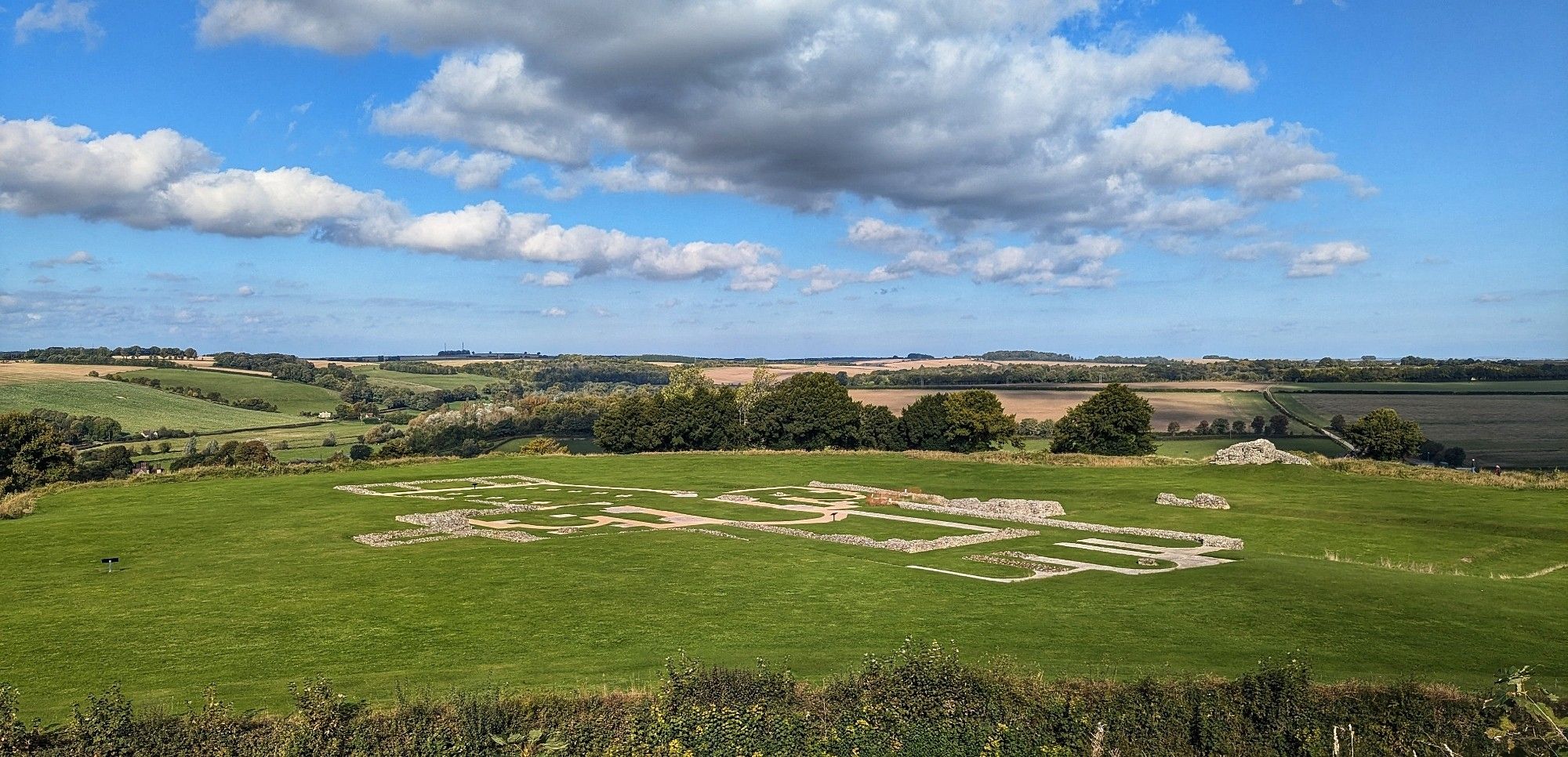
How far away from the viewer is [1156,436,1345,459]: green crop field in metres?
77.9

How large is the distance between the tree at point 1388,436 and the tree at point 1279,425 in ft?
51.7

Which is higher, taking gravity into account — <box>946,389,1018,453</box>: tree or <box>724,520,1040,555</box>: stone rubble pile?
<box>946,389,1018,453</box>: tree

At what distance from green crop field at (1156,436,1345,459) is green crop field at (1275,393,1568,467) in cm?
746

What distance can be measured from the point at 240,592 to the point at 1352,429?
81.8m

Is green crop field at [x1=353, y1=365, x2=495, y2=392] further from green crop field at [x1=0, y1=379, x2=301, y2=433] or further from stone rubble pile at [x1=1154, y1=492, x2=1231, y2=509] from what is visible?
stone rubble pile at [x1=1154, y1=492, x2=1231, y2=509]

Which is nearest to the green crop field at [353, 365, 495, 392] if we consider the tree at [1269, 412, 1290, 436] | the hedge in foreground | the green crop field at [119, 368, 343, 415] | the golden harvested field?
the green crop field at [119, 368, 343, 415]

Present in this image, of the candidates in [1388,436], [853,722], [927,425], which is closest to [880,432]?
[927,425]

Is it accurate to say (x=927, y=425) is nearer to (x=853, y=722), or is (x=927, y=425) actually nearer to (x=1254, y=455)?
(x=1254, y=455)

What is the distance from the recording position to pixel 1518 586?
22828 mm

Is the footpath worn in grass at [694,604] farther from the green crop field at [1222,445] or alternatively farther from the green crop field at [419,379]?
the green crop field at [419,379]

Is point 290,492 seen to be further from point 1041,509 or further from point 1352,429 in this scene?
point 1352,429

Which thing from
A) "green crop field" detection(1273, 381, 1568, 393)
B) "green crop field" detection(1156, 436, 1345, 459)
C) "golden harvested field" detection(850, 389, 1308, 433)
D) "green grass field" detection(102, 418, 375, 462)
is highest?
"green crop field" detection(1273, 381, 1568, 393)

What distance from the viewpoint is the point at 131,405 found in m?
100

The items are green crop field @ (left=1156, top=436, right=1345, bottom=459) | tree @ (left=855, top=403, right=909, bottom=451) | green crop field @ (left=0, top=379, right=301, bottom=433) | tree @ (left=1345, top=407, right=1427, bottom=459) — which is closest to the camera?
tree @ (left=1345, top=407, right=1427, bottom=459)
